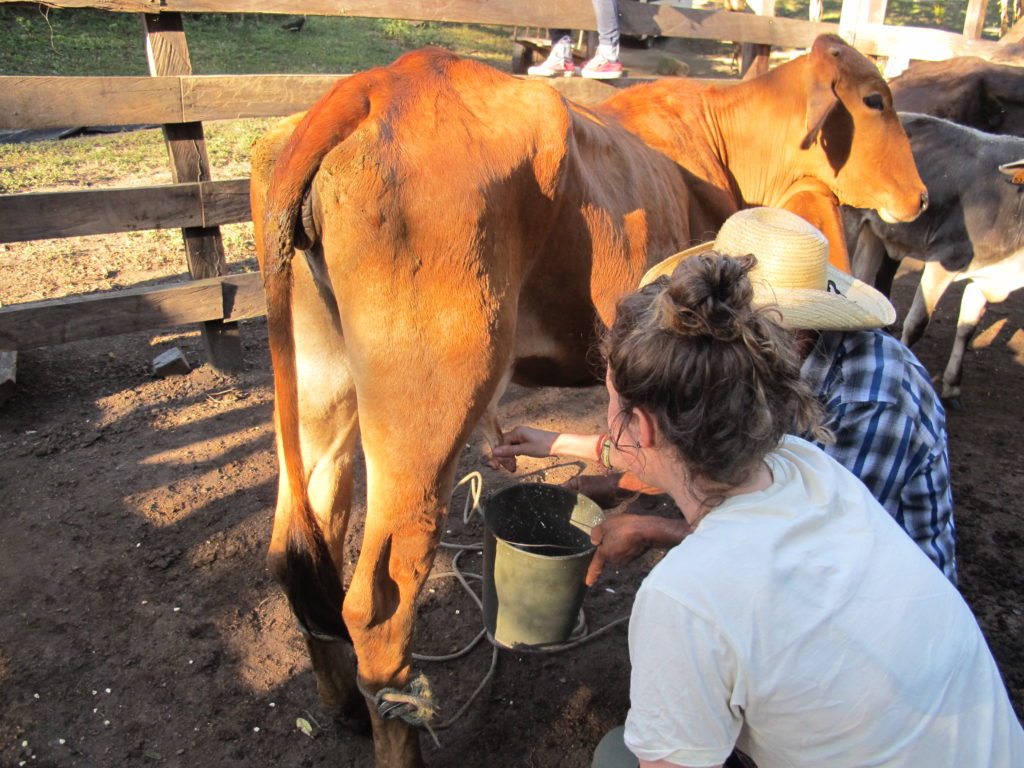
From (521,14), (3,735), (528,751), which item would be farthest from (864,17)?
(3,735)

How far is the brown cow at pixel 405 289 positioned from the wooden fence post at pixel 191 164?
2.43 m

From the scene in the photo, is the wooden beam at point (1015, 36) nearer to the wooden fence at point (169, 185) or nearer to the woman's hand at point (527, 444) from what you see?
the wooden fence at point (169, 185)

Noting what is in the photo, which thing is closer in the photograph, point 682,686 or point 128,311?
point 682,686

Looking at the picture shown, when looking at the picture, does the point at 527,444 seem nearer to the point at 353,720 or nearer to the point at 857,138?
the point at 353,720

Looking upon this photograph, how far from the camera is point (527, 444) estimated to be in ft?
8.79

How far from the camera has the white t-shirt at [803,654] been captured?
124 cm

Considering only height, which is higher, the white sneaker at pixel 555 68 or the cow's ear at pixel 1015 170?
the white sneaker at pixel 555 68

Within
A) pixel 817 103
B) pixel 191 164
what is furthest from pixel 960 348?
pixel 191 164

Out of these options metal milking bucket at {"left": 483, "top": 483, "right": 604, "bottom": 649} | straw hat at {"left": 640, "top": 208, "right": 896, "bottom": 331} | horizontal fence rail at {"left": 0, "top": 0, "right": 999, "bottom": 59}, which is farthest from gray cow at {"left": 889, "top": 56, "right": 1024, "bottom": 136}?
metal milking bucket at {"left": 483, "top": 483, "right": 604, "bottom": 649}

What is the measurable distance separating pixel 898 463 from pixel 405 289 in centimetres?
129

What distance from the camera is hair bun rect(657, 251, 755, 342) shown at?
1.28 m

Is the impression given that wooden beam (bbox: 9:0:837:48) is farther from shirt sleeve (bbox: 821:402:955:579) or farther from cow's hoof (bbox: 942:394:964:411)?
shirt sleeve (bbox: 821:402:955:579)

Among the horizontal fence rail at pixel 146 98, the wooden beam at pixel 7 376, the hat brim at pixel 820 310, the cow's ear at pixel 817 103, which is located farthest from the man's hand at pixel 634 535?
the wooden beam at pixel 7 376

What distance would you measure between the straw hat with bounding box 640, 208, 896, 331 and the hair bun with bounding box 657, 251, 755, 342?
0.50 metres
